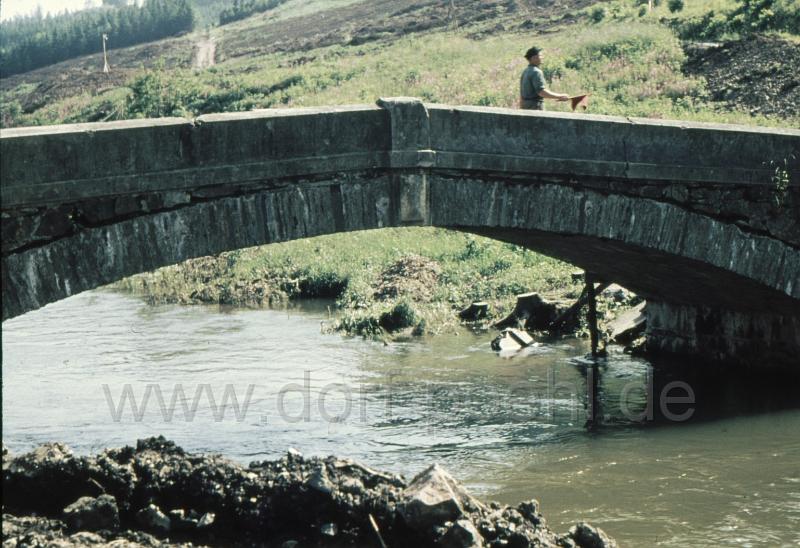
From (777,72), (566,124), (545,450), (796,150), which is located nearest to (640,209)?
(566,124)

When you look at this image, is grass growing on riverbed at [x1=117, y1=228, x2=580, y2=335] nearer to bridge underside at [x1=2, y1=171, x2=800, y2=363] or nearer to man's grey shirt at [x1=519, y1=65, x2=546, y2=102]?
bridge underside at [x1=2, y1=171, x2=800, y2=363]

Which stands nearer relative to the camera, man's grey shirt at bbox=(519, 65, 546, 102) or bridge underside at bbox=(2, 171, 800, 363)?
bridge underside at bbox=(2, 171, 800, 363)

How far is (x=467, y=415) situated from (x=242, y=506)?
426cm

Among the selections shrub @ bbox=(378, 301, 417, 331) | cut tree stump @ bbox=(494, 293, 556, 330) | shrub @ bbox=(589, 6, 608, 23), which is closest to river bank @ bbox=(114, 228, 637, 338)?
shrub @ bbox=(378, 301, 417, 331)

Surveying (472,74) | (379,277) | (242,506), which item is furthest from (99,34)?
(242,506)

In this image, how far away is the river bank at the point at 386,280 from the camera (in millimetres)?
17172

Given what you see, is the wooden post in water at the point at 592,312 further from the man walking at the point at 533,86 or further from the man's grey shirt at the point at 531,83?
the man's grey shirt at the point at 531,83

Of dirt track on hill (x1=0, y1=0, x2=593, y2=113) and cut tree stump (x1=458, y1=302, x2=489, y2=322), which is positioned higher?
dirt track on hill (x1=0, y1=0, x2=593, y2=113)

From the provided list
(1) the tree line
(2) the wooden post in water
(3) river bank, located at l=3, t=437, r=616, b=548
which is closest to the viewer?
(3) river bank, located at l=3, t=437, r=616, b=548

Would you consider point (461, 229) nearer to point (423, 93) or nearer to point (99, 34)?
point (423, 93)

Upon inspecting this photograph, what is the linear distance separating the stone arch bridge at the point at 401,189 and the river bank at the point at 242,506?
5.44 ft

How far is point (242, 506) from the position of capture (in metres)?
8.92

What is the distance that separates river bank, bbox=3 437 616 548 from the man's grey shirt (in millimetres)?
4450

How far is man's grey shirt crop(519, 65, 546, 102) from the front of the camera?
11.7m
